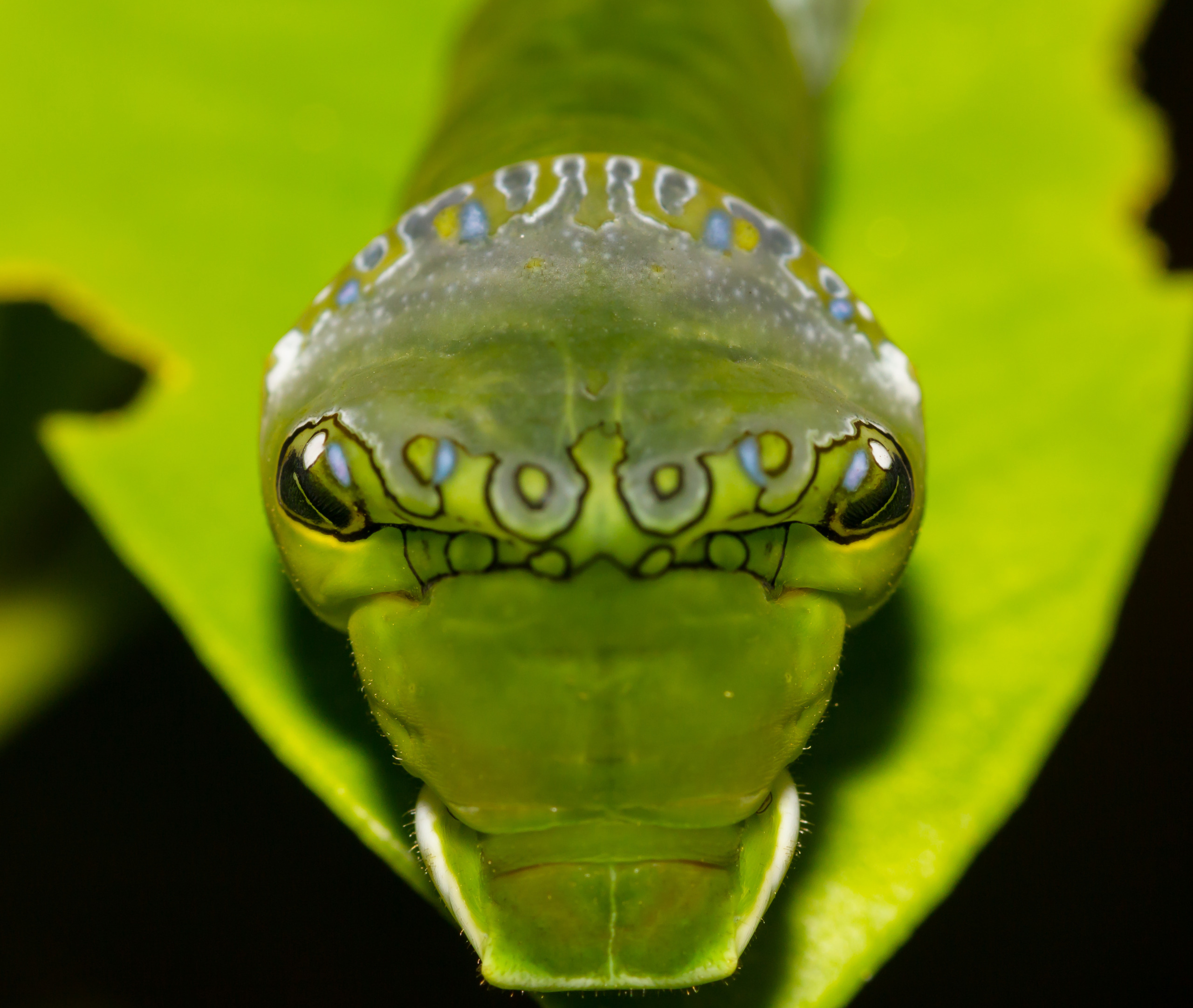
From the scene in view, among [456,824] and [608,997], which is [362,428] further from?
[608,997]

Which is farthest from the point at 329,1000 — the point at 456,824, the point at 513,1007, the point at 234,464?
the point at 456,824

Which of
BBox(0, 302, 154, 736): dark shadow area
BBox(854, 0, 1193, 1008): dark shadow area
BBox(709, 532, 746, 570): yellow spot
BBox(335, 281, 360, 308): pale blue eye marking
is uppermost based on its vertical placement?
BBox(335, 281, 360, 308): pale blue eye marking

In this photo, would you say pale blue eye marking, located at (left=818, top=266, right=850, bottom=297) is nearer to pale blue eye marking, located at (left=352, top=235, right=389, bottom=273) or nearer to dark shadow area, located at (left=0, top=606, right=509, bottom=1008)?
pale blue eye marking, located at (left=352, top=235, right=389, bottom=273)

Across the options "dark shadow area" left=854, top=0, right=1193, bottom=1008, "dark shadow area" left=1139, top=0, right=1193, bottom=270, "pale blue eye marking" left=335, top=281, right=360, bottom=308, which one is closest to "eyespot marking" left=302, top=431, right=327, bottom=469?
"pale blue eye marking" left=335, top=281, right=360, bottom=308

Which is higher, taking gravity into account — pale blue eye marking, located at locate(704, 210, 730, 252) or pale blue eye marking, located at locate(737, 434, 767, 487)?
pale blue eye marking, located at locate(704, 210, 730, 252)

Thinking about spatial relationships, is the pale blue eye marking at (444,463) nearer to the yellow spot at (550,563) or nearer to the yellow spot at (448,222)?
the yellow spot at (550,563)

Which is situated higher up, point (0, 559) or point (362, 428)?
point (362, 428)

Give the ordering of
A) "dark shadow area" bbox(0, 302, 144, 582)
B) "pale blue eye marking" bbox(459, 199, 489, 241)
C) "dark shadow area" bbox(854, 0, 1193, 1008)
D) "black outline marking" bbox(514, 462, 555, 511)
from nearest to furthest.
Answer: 1. "black outline marking" bbox(514, 462, 555, 511)
2. "pale blue eye marking" bbox(459, 199, 489, 241)
3. "dark shadow area" bbox(0, 302, 144, 582)
4. "dark shadow area" bbox(854, 0, 1193, 1008)
